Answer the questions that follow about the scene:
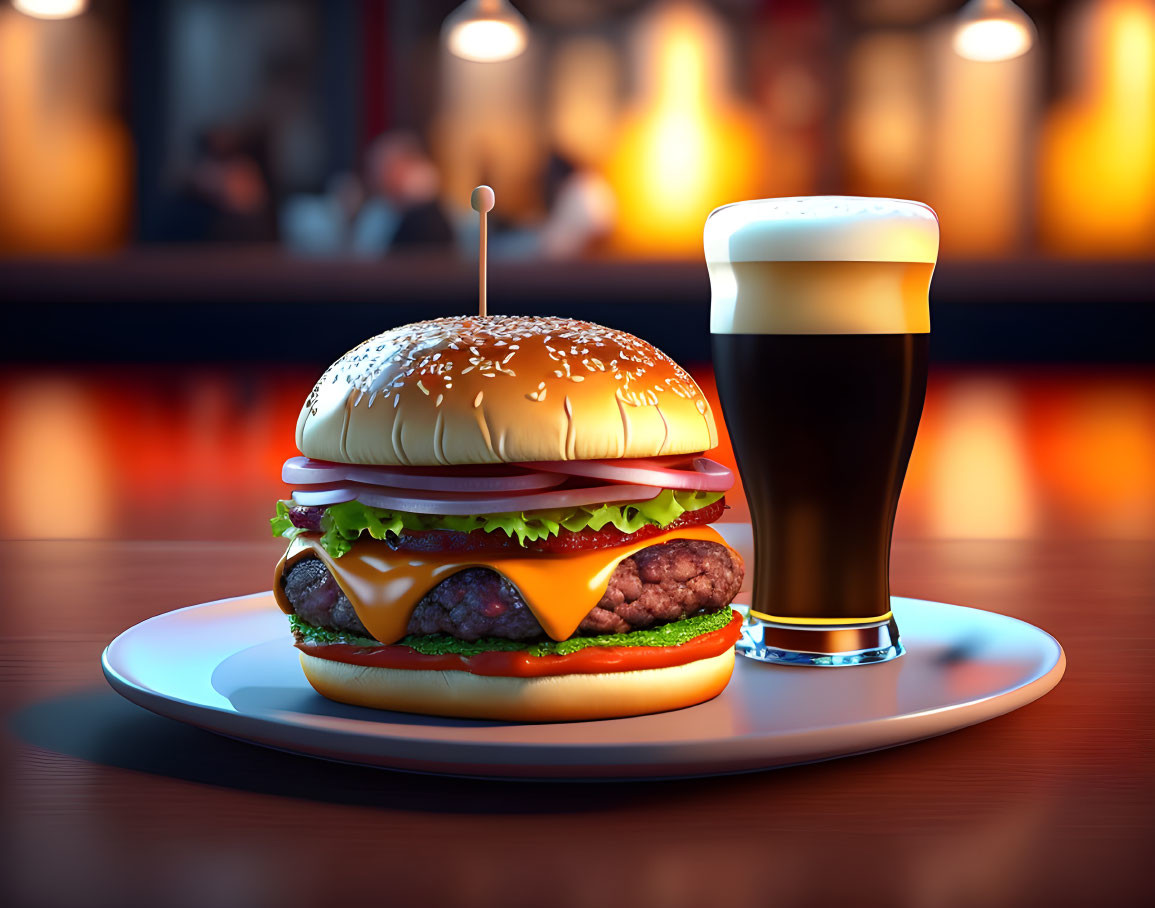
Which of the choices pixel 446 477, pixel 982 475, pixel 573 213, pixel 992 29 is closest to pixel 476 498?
pixel 446 477

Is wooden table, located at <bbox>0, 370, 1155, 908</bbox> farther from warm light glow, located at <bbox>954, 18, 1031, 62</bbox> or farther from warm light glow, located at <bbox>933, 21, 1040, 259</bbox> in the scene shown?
warm light glow, located at <bbox>933, 21, 1040, 259</bbox>

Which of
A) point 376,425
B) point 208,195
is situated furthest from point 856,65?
point 376,425

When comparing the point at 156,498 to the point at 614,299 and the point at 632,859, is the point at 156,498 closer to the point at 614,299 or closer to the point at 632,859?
the point at 632,859

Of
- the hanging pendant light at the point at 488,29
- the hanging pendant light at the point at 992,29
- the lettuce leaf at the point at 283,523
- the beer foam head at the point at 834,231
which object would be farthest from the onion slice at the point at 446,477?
the hanging pendant light at the point at 992,29

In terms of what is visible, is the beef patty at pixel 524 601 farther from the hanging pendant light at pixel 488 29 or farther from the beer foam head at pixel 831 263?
the hanging pendant light at pixel 488 29

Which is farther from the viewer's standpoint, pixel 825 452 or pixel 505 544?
pixel 825 452

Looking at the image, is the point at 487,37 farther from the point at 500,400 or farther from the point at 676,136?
the point at 500,400

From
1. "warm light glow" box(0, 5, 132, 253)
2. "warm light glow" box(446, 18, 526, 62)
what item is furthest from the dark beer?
"warm light glow" box(0, 5, 132, 253)
